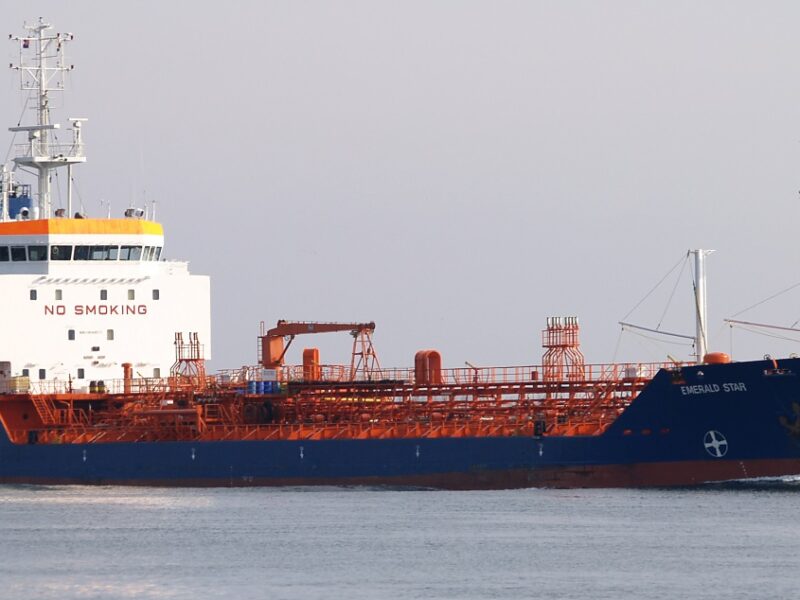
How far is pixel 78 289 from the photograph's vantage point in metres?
49.3

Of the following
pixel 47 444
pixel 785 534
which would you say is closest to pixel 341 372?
pixel 47 444

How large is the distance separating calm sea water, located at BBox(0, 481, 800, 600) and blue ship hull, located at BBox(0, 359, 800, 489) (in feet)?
1.76

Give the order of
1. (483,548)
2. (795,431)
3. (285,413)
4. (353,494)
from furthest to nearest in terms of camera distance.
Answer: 1. (285,413)
2. (353,494)
3. (795,431)
4. (483,548)

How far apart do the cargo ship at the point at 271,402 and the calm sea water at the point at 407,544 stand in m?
0.84

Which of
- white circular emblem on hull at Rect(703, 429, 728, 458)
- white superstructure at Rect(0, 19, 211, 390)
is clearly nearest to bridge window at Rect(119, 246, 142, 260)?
white superstructure at Rect(0, 19, 211, 390)

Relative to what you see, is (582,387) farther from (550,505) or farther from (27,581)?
(27,581)

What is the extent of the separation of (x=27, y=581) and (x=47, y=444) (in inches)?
652

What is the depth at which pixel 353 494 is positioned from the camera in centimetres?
4441

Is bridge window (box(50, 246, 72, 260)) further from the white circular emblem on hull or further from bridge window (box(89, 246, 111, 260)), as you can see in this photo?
the white circular emblem on hull

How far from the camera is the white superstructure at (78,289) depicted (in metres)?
48.8

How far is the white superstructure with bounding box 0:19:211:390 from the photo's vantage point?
48.8 meters

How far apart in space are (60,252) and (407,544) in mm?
17494

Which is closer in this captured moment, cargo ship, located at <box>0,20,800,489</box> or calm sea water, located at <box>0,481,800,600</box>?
calm sea water, located at <box>0,481,800,600</box>

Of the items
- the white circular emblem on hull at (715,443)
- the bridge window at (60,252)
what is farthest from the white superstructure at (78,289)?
the white circular emblem on hull at (715,443)
